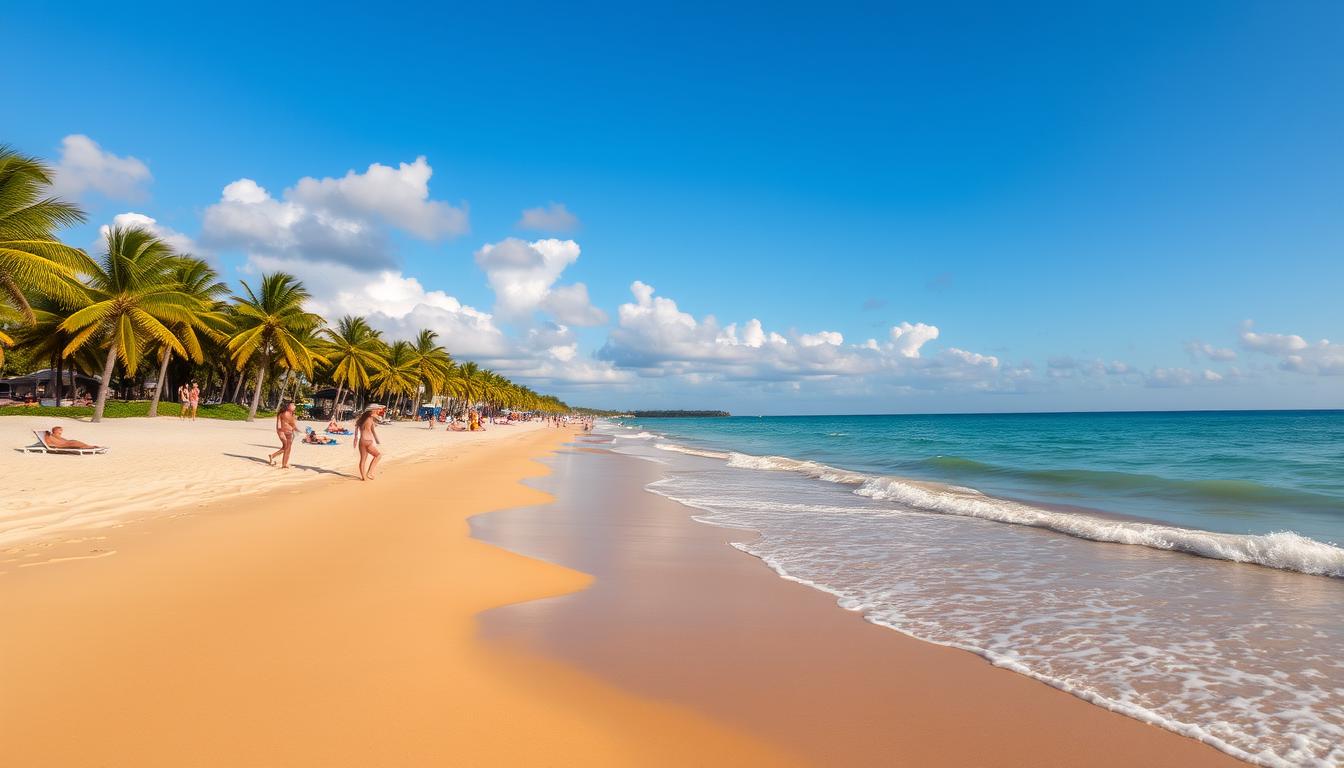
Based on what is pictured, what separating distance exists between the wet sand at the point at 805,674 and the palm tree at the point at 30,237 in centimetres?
2243

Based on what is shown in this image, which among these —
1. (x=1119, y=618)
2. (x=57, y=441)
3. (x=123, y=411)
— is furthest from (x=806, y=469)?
(x=123, y=411)

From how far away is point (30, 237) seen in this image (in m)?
20.0

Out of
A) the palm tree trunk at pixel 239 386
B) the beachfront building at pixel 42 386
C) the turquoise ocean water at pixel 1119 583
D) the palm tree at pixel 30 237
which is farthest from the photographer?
the palm tree trunk at pixel 239 386

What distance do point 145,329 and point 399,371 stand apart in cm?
3056

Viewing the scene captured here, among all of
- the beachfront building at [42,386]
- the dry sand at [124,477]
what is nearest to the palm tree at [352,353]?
the beachfront building at [42,386]

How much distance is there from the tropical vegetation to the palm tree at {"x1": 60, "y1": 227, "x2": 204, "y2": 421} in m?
0.05

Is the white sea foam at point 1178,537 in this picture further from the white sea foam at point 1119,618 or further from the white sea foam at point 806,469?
the white sea foam at point 806,469

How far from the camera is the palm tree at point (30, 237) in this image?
1884 cm

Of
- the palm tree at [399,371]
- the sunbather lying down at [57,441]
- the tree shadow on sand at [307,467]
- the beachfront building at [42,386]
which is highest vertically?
the palm tree at [399,371]

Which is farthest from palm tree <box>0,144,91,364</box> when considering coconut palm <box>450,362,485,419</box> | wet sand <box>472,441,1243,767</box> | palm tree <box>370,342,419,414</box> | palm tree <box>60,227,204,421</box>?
coconut palm <box>450,362,485,419</box>

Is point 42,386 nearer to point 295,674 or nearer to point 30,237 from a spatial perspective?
point 30,237

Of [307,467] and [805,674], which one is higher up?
[805,674]

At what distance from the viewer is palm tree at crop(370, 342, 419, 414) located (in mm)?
56750

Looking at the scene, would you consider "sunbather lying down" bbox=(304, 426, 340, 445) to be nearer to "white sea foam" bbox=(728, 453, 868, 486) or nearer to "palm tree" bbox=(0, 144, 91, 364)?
"palm tree" bbox=(0, 144, 91, 364)
